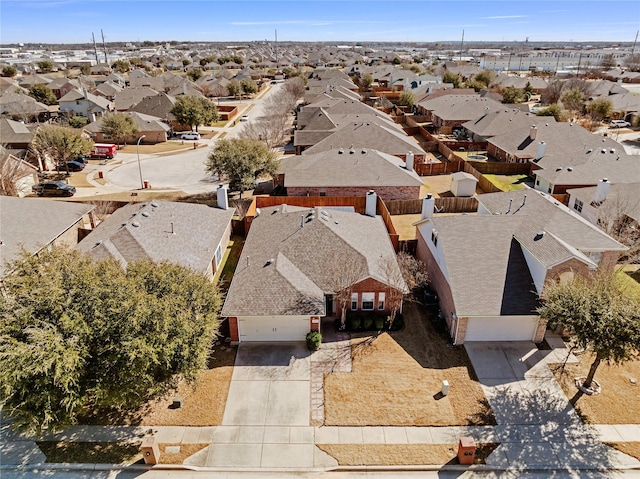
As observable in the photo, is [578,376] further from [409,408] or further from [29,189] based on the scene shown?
[29,189]

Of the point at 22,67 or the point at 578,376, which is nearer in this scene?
the point at 578,376

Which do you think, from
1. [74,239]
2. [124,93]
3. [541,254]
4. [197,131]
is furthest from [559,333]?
[124,93]

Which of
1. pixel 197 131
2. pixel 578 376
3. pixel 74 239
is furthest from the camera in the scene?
pixel 197 131

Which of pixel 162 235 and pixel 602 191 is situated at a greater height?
pixel 602 191

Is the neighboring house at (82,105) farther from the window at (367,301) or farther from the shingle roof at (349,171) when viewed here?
Result: the window at (367,301)

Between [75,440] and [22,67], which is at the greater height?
[22,67]

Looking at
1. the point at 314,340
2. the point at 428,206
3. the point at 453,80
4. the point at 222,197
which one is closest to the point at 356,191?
the point at 428,206

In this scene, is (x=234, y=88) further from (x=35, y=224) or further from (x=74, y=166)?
(x=35, y=224)
